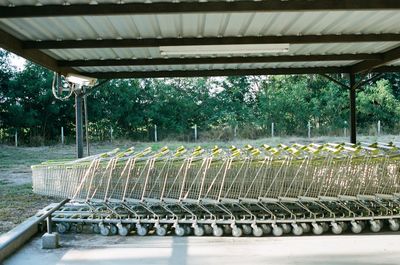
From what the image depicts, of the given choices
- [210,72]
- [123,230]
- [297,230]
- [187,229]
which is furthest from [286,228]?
[210,72]

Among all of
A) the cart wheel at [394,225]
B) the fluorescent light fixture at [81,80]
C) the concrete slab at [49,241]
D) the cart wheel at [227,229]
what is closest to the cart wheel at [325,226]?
the cart wheel at [394,225]

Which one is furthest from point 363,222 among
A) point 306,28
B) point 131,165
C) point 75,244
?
point 75,244

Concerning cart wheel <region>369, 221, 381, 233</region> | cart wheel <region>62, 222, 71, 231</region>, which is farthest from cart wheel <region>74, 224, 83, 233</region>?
cart wheel <region>369, 221, 381, 233</region>

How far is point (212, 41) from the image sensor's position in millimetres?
6355

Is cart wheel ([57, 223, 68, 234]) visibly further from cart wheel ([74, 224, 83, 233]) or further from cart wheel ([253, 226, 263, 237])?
cart wheel ([253, 226, 263, 237])

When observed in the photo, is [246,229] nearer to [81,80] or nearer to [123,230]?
[123,230]

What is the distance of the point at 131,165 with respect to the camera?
21.8ft

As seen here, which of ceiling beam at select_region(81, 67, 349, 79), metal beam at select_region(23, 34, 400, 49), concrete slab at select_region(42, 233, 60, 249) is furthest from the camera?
ceiling beam at select_region(81, 67, 349, 79)

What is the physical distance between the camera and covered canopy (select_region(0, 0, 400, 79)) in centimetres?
460

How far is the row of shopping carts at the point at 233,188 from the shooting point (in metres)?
6.57

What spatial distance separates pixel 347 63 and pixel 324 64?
471 mm

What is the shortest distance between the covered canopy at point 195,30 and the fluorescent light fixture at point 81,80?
0.43 ft

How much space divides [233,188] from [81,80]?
13.8 ft

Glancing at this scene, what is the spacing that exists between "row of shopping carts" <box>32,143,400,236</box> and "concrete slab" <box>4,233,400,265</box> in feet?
0.77
